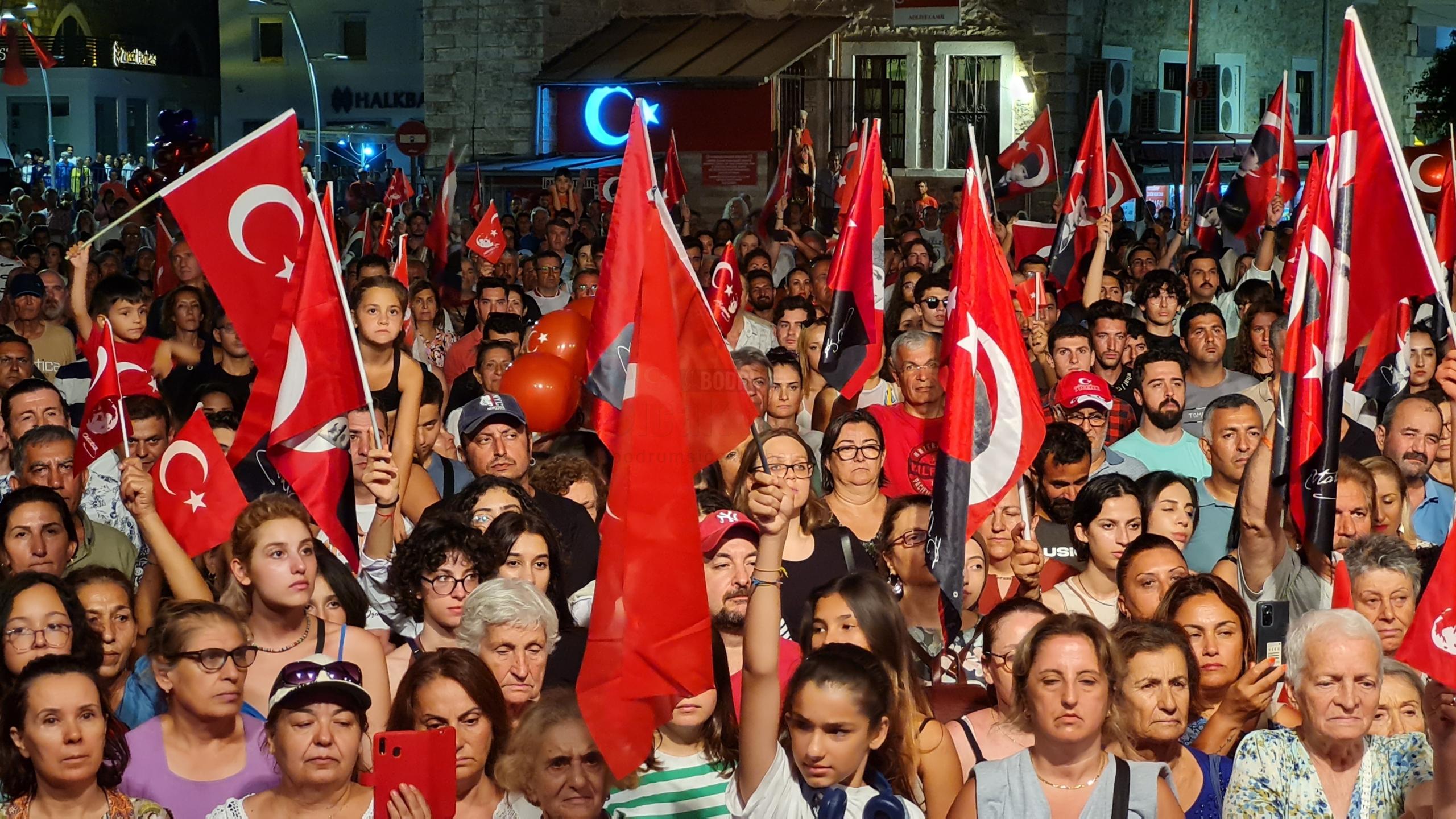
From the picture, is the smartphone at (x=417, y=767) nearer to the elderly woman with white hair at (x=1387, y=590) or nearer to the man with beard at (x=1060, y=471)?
the elderly woman with white hair at (x=1387, y=590)

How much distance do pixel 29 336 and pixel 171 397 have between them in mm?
2485

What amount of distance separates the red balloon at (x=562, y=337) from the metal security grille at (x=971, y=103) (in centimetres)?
2175

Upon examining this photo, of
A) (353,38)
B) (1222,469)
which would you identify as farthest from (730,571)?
(353,38)

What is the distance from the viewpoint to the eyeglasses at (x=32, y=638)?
554cm

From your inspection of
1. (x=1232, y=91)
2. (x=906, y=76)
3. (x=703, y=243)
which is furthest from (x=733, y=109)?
(x=703, y=243)

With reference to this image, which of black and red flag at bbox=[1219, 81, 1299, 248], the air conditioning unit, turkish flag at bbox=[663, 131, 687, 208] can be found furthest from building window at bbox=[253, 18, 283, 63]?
black and red flag at bbox=[1219, 81, 1299, 248]

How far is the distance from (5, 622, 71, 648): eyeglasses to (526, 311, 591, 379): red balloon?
4.64 m

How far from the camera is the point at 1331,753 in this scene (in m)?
4.81

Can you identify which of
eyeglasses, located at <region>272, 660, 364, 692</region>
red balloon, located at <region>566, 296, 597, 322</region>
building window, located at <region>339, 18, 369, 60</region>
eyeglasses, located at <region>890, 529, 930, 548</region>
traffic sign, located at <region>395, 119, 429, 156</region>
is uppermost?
building window, located at <region>339, 18, 369, 60</region>

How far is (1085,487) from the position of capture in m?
6.90

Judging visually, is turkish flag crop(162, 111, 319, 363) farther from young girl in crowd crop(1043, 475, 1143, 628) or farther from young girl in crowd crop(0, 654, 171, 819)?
young girl in crowd crop(1043, 475, 1143, 628)

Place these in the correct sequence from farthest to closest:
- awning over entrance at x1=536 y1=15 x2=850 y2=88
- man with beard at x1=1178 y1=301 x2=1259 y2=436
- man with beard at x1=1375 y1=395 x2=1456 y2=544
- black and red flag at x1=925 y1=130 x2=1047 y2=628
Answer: awning over entrance at x1=536 y1=15 x2=850 y2=88
man with beard at x1=1178 y1=301 x2=1259 y2=436
man with beard at x1=1375 y1=395 x2=1456 y2=544
black and red flag at x1=925 y1=130 x2=1047 y2=628

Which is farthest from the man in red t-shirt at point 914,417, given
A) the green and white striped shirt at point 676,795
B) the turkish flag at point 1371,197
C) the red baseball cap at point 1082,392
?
the green and white striped shirt at point 676,795

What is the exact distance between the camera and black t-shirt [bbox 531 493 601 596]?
6.88 m
